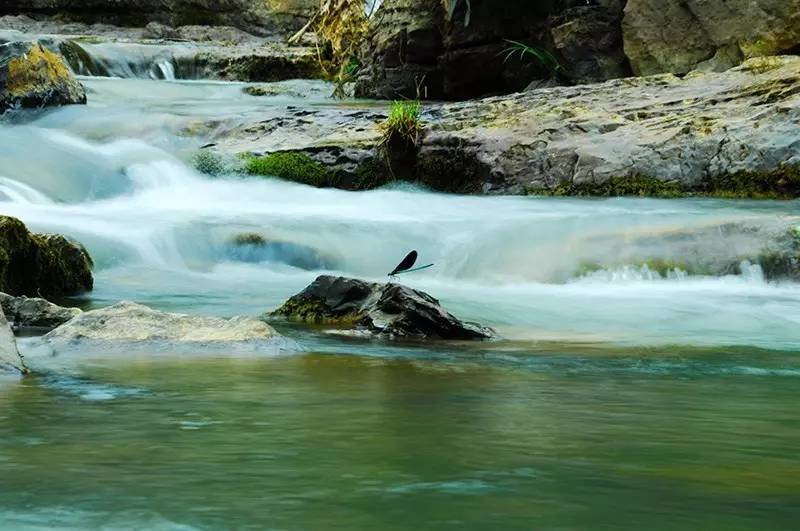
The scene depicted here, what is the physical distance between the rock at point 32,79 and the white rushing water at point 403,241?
33.6 inches

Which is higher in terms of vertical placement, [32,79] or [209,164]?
[32,79]

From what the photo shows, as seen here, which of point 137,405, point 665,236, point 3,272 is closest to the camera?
point 137,405

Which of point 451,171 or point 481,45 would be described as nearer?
point 451,171

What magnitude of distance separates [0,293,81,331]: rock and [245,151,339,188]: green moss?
528 centimetres

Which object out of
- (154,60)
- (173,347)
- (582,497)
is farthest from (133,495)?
(154,60)

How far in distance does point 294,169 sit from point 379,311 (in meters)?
5.37

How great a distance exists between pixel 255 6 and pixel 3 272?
55.2ft

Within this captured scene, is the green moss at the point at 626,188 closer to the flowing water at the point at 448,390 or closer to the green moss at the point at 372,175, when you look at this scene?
the flowing water at the point at 448,390

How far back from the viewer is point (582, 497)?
199 cm

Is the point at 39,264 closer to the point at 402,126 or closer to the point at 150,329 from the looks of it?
the point at 150,329

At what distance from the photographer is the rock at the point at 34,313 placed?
4652mm

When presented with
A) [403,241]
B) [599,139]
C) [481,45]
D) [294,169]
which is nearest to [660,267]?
[403,241]

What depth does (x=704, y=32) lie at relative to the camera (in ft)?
37.3

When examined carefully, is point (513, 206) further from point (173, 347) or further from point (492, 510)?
point (492, 510)
